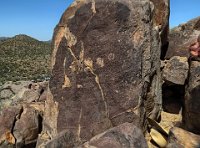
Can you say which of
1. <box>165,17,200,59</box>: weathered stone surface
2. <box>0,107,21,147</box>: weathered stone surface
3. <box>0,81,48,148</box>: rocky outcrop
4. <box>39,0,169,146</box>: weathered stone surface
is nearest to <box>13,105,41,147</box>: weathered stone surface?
<box>0,81,48,148</box>: rocky outcrop

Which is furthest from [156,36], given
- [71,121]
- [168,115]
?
[71,121]

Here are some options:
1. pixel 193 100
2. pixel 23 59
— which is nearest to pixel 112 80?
pixel 193 100

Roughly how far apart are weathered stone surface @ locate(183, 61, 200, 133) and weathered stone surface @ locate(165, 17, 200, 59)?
7.97ft

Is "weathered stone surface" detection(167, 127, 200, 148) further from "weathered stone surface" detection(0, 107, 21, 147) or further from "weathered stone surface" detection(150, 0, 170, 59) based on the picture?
"weathered stone surface" detection(0, 107, 21, 147)

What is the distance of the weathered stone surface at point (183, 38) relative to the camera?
14.2 metres

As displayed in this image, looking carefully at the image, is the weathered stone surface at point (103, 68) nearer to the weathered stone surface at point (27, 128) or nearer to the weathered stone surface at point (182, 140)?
the weathered stone surface at point (27, 128)

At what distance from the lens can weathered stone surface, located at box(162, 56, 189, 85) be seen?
41.9 ft

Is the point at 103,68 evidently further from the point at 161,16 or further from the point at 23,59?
the point at 23,59

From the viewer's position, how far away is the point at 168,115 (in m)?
12.8

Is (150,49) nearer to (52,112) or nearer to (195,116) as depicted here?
(195,116)

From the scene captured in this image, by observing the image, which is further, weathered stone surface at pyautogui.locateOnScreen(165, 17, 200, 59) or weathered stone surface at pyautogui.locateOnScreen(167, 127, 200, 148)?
weathered stone surface at pyautogui.locateOnScreen(165, 17, 200, 59)

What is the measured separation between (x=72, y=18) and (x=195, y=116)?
5323 millimetres

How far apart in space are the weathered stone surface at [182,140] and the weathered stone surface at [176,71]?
3.07 m

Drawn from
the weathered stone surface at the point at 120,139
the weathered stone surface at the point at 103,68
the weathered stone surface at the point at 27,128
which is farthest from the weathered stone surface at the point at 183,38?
the weathered stone surface at the point at 27,128
